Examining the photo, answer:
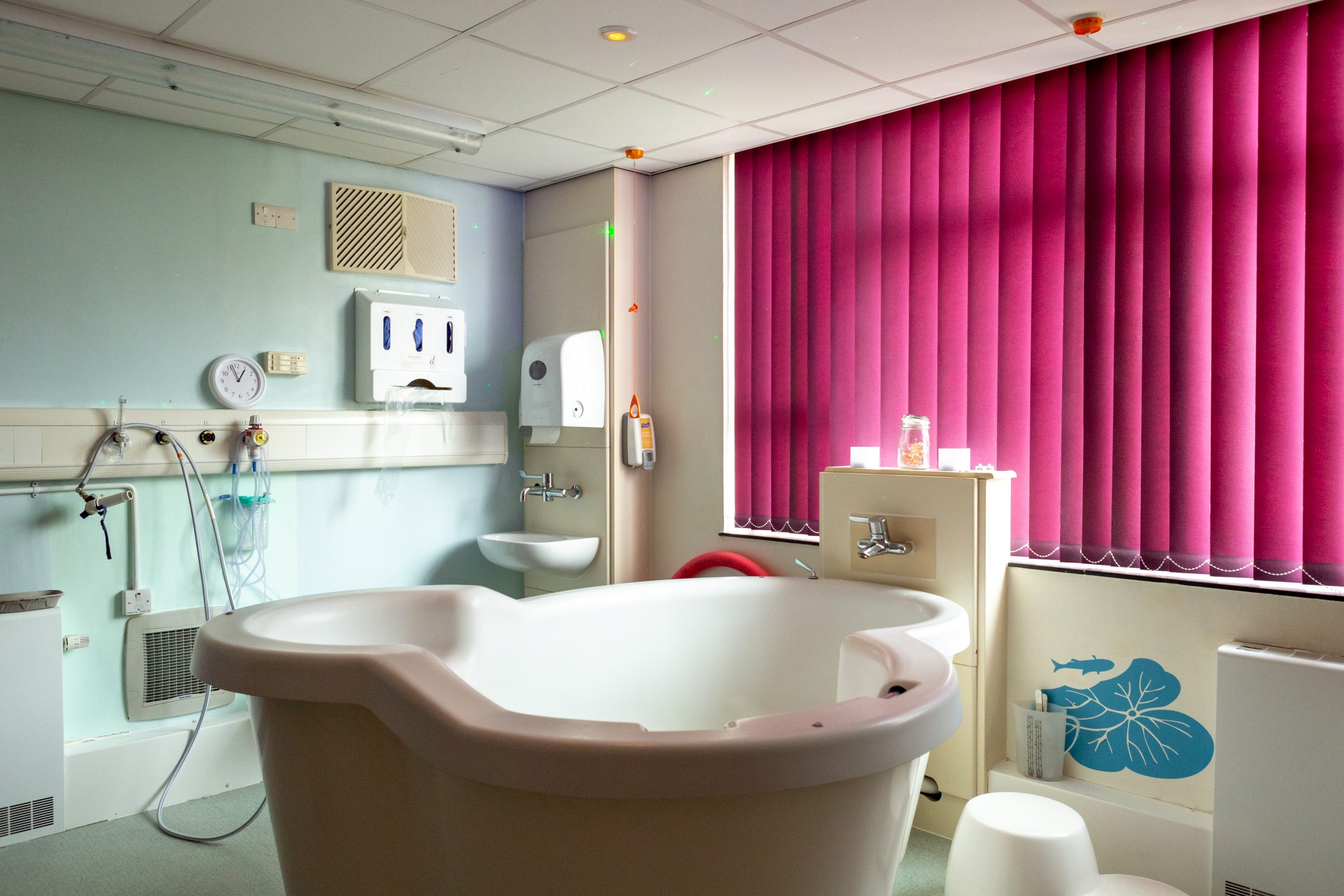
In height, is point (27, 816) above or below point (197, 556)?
below

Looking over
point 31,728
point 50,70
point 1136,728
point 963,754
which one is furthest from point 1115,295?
point 31,728

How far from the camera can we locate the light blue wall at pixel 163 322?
2.71 m

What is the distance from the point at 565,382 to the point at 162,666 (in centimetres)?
164

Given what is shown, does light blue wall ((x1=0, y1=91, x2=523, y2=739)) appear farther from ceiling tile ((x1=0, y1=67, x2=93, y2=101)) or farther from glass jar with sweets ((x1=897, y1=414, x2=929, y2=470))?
glass jar with sweets ((x1=897, y1=414, x2=929, y2=470))

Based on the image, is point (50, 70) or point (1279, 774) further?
point (50, 70)

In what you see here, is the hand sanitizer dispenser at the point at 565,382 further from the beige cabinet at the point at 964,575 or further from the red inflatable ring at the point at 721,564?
the beige cabinet at the point at 964,575

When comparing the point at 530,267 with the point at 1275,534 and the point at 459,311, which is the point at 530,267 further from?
the point at 1275,534

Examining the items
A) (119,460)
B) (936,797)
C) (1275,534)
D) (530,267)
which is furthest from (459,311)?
(1275,534)

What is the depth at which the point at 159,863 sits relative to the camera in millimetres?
2455

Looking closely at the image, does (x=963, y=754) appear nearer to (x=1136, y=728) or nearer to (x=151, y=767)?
(x=1136, y=728)

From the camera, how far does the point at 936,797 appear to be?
264cm

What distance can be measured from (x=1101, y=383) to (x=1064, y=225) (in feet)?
1.55

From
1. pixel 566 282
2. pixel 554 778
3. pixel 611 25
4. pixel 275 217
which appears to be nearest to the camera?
pixel 554 778

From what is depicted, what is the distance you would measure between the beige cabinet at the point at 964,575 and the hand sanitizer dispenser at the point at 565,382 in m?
1.24
